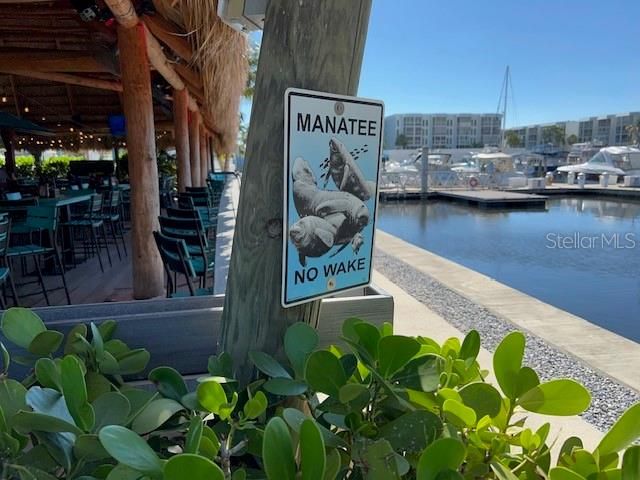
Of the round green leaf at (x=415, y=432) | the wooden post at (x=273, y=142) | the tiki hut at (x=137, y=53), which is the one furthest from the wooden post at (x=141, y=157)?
the round green leaf at (x=415, y=432)

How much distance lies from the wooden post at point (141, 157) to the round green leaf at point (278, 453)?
358 cm

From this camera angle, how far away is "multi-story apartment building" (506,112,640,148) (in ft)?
280

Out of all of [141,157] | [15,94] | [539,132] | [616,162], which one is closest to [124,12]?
[141,157]

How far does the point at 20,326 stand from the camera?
1.02 meters

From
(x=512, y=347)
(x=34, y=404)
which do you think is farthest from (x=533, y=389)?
(x=34, y=404)

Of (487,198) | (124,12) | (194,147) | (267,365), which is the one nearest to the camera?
(267,365)

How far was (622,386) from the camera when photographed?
316 cm

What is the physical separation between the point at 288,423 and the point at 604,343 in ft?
13.5

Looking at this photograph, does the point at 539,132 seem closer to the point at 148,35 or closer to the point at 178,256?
the point at 148,35

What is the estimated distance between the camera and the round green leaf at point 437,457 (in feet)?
2.25

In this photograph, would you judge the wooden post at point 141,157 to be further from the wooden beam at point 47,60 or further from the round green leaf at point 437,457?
the round green leaf at point 437,457

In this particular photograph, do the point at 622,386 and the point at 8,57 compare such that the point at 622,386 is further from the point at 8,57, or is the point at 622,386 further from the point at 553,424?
the point at 8,57

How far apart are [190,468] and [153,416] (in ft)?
0.85

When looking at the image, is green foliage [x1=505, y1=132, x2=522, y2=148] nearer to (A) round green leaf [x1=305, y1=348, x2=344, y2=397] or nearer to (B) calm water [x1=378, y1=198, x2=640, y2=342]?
(B) calm water [x1=378, y1=198, x2=640, y2=342]
